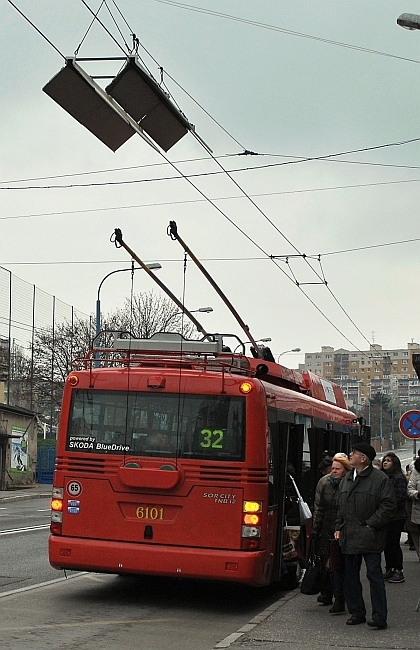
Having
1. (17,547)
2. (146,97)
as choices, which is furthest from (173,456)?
(17,547)

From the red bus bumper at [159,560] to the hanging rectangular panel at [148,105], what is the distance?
4.10 metres

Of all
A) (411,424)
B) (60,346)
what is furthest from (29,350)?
(411,424)

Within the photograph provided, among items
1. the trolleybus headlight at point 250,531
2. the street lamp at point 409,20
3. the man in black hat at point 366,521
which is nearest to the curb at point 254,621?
the trolleybus headlight at point 250,531

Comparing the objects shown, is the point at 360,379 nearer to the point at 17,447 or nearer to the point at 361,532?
the point at 17,447

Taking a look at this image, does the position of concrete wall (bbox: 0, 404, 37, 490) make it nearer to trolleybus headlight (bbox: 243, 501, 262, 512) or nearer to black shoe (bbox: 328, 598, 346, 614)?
trolleybus headlight (bbox: 243, 501, 262, 512)

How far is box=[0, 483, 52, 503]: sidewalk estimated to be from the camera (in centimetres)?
3688

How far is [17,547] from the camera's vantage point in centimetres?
1733

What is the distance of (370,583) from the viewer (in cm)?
939

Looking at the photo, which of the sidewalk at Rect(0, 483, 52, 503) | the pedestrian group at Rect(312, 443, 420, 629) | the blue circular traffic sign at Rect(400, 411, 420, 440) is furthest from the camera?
the sidewalk at Rect(0, 483, 52, 503)

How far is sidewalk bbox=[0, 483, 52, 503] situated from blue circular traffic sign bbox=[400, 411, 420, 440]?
18457mm

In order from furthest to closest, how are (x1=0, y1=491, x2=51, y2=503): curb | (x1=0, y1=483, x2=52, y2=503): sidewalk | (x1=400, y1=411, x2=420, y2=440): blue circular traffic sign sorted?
(x1=0, y1=483, x2=52, y2=503): sidewalk
(x1=0, y1=491, x2=51, y2=503): curb
(x1=400, y1=411, x2=420, y2=440): blue circular traffic sign

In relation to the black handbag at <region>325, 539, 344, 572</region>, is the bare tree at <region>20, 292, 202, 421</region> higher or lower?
higher

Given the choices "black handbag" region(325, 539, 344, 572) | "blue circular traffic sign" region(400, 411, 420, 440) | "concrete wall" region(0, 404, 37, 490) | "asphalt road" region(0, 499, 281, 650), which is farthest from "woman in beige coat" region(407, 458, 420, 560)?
"concrete wall" region(0, 404, 37, 490)

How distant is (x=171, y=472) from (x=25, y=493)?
30130 millimetres
